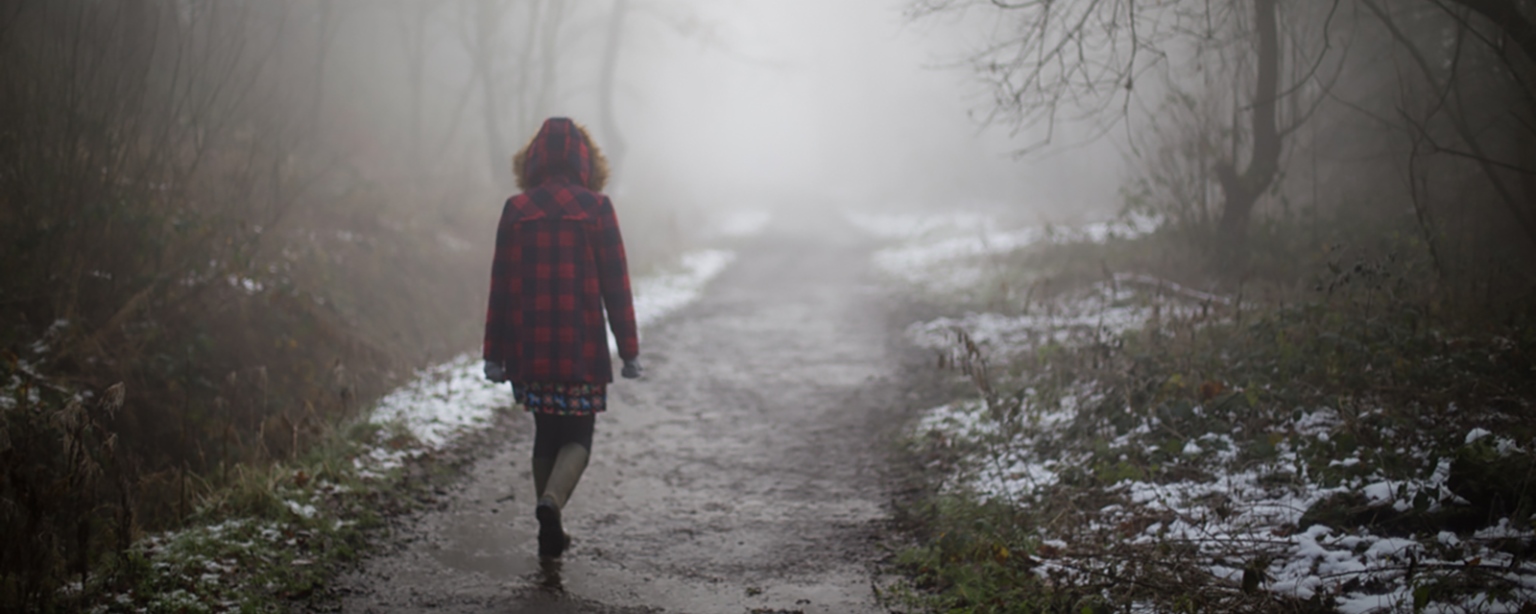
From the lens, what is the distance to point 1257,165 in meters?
9.10

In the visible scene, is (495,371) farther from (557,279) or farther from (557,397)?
(557,279)

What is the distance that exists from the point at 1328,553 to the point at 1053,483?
152 centimetres

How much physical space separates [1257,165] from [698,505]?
7666 millimetres

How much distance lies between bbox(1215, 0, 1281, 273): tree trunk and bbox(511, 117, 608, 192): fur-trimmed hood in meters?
6.54

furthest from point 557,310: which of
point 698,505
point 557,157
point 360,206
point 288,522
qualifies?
point 360,206

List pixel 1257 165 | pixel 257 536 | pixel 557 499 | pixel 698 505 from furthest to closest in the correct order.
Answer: pixel 1257 165
pixel 698 505
pixel 557 499
pixel 257 536

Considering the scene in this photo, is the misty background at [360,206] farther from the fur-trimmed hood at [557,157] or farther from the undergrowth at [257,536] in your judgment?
the fur-trimmed hood at [557,157]

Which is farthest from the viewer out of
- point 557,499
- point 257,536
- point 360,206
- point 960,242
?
point 960,242

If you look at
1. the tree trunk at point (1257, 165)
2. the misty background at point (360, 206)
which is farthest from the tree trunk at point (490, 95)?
the tree trunk at point (1257, 165)

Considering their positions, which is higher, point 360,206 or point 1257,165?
point 360,206

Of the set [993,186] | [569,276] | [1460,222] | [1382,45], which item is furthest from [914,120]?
[569,276]

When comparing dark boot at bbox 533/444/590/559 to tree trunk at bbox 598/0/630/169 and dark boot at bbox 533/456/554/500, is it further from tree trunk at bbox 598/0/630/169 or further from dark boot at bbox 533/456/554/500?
tree trunk at bbox 598/0/630/169

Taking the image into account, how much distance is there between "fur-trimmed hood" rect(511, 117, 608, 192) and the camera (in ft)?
14.0

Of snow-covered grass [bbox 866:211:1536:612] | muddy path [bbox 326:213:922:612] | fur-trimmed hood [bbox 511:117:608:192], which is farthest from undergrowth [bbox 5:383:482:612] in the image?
snow-covered grass [bbox 866:211:1536:612]
